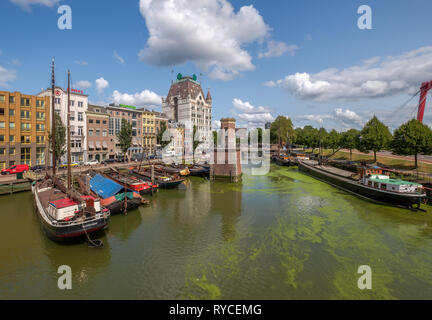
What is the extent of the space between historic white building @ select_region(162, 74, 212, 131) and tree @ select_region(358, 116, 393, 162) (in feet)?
270

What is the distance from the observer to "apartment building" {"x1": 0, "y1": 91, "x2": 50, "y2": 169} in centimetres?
4834

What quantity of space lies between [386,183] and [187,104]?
107 metres

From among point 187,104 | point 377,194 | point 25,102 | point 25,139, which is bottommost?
point 377,194

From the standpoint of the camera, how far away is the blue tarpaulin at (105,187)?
29828 mm

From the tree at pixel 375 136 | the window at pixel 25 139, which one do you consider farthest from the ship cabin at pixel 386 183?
the window at pixel 25 139

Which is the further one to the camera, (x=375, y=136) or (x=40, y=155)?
(x=375, y=136)

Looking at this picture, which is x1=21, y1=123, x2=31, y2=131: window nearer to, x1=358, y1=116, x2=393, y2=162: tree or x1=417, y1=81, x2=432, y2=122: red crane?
x1=358, y1=116, x2=393, y2=162: tree

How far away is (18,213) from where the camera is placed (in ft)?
91.9

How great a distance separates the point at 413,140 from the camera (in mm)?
43719

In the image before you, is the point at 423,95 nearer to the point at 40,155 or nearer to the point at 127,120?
the point at 127,120

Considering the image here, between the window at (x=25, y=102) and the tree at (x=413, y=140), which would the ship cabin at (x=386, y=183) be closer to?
the tree at (x=413, y=140)

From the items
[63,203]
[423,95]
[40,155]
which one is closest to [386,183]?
[63,203]

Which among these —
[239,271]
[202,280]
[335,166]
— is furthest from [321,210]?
[335,166]
